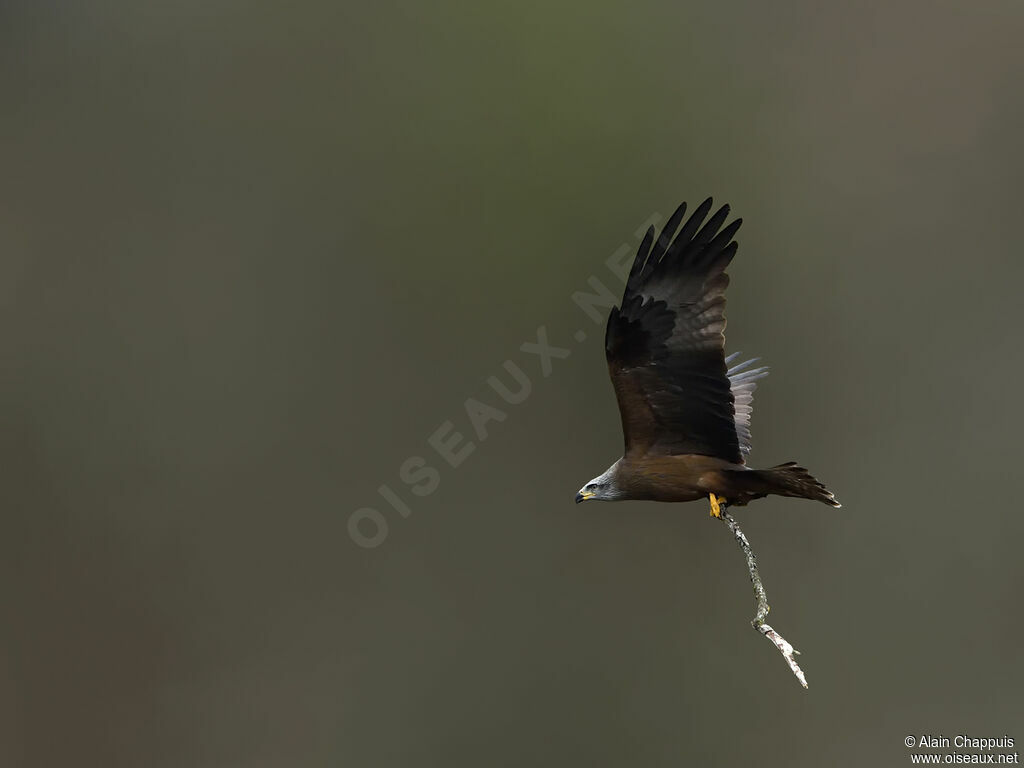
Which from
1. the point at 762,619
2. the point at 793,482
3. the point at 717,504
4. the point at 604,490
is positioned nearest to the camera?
the point at 762,619

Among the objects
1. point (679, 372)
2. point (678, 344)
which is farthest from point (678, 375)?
point (678, 344)

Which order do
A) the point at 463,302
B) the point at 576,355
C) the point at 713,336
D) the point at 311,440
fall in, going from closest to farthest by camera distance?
the point at 713,336, the point at 576,355, the point at 311,440, the point at 463,302

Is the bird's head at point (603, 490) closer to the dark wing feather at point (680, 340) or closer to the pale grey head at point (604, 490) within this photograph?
the pale grey head at point (604, 490)

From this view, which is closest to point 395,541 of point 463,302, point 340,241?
point 463,302

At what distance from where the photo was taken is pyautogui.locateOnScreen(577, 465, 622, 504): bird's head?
4816 millimetres

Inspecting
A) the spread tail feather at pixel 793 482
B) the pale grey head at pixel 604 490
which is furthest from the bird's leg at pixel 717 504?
the pale grey head at pixel 604 490

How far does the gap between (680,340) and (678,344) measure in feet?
0.06

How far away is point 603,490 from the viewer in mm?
4848

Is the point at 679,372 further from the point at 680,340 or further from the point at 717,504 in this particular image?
the point at 717,504

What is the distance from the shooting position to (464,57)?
20422mm

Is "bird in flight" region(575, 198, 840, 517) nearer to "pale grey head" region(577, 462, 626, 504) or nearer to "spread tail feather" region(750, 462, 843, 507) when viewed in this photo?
"pale grey head" region(577, 462, 626, 504)

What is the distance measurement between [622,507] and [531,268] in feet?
18.4

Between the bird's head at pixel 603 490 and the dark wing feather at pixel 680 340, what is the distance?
0.92ft

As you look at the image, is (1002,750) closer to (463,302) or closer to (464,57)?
(463,302)
